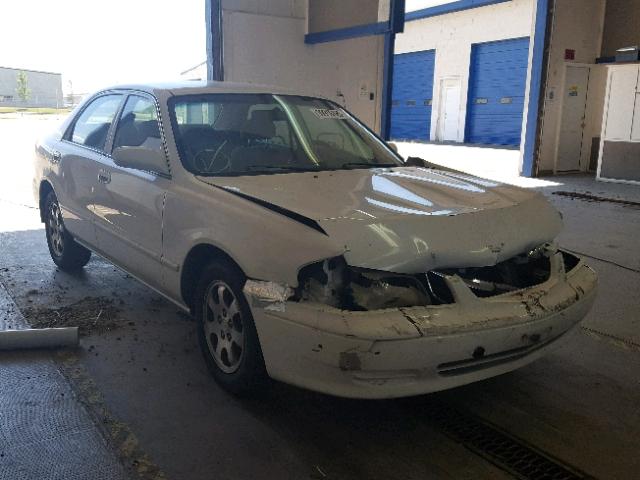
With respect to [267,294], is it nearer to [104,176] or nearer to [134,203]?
[134,203]

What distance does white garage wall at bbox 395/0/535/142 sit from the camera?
21.3 meters

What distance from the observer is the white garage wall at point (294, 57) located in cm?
917

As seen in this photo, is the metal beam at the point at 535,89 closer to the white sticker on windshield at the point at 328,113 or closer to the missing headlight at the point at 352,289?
the white sticker on windshield at the point at 328,113

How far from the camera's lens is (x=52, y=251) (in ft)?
16.4

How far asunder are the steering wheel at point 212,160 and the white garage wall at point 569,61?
10.4m

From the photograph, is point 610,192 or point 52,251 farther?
point 610,192

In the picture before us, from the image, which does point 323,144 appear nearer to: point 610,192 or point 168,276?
point 168,276

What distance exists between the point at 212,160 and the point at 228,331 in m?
0.98

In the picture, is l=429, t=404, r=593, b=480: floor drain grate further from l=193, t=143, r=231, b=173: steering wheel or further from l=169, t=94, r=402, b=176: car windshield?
l=193, t=143, r=231, b=173: steering wheel

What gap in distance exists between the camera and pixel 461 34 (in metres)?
23.4

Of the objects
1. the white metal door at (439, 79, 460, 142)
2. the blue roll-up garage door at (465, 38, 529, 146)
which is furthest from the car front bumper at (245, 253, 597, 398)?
the white metal door at (439, 79, 460, 142)

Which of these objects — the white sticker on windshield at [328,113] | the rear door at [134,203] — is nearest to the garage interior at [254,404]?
the rear door at [134,203]

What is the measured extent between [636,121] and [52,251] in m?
10.5

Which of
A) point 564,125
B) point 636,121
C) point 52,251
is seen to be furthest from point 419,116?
point 52,251
